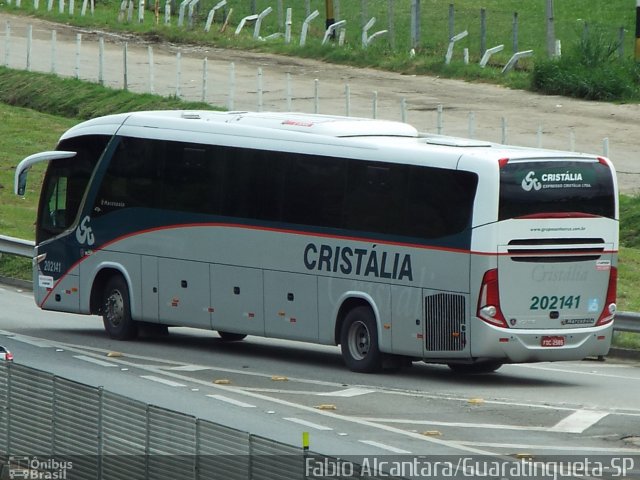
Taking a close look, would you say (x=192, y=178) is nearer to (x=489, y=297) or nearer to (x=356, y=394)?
(x=356, y=394)

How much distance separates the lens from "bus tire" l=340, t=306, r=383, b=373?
2034 centimetres

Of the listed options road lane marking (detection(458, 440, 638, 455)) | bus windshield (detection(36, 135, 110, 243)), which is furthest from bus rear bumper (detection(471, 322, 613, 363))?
bus windshield (detection(36, 135, 110, 243))

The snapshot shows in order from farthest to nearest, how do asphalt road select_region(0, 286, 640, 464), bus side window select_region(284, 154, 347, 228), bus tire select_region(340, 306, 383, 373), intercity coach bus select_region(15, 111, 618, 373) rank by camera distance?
bus side window select_region(284, 154, 347, 228) → bus tire select_region(340, 306, 383, 373) → intercity coach bus select_region(15, 111, 618, 373) → asphalt road select_region(0, 286, 640, 464)

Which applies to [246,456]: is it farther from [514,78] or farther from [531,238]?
[514,78]

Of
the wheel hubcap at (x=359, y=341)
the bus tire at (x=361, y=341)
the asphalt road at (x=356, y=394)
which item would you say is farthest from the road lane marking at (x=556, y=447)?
the wheel hubcap at (x=359, y=341)

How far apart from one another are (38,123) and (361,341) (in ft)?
86.6

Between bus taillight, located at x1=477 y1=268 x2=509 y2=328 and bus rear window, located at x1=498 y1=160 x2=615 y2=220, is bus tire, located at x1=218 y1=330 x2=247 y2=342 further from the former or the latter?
bus rear window, located at x1=498 y1=160 x2=615 y2=220

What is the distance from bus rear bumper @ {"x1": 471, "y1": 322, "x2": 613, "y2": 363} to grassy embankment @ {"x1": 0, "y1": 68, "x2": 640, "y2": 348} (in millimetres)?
7538

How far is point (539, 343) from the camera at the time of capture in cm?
1948

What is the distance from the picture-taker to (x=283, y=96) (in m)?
44.2

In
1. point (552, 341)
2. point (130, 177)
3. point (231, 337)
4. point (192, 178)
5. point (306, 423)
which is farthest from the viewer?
point (231, 337)

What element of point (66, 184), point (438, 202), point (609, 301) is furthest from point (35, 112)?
point (609, 301)

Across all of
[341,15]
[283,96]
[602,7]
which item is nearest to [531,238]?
[283,96]

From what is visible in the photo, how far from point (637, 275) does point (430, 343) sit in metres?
8.70
